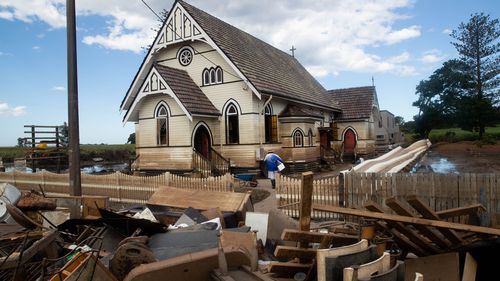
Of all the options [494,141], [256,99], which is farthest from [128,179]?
[494,141]

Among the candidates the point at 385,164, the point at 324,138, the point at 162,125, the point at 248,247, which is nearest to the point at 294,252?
the point at 248,247

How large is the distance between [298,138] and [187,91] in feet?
22.7

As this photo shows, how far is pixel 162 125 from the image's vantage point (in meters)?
19.1

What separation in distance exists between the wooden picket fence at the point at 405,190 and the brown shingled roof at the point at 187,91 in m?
8.97

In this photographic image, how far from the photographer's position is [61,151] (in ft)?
82.1

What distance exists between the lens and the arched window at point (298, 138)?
67.8ft

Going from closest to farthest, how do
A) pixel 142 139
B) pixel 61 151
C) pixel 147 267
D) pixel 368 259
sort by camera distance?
pixel 147 267 → pixel 368 259 → pixel 142 139 → pixel 61 151

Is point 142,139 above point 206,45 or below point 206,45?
below

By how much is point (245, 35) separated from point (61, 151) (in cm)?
1537

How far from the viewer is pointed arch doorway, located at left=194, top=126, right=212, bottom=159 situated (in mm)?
19766

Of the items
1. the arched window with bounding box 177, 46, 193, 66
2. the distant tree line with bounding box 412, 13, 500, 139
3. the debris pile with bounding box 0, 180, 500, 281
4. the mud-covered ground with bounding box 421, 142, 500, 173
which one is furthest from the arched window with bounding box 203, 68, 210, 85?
the distant tree line with bounding box 412, 13, 500, 139

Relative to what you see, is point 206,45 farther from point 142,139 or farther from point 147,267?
point 147,267

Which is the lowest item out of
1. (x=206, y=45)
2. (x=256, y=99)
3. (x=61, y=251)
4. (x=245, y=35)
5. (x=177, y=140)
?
(x=61, y=251)

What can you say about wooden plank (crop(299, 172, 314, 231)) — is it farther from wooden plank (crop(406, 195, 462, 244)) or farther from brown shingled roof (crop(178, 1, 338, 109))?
brown shingled roof (crop(178, 1, 338, 109))
